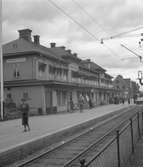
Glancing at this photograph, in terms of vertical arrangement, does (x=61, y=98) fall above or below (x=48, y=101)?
above

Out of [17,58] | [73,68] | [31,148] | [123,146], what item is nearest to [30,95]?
[17,58]

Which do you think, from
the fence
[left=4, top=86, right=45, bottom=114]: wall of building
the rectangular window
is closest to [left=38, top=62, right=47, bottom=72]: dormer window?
[left=4, top=86, right=45, bottom=114]: wall of building

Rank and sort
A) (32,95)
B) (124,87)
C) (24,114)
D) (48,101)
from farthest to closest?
1. (124,87)
2. (48,101)
3. (32,95)
4. (24,114)

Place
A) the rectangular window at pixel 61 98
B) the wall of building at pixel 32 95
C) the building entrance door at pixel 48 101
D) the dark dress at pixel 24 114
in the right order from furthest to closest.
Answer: the rectangular window at pixel 61 98 → the building entrance door at pixel 48 101 → the wall of building at pixel 32 95 → the dark dress at pixel 24 114

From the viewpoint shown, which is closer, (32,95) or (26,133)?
(26,133)

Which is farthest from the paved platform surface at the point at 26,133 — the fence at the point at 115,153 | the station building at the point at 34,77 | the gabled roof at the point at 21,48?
the gabled roof at the point at 21,48

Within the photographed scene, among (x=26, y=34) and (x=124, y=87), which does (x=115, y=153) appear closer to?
(x=26, y=34)

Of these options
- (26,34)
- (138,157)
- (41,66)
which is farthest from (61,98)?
(138,157)

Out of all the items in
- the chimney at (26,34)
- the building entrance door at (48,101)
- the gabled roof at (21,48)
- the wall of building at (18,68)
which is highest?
the chimney at (26,34)

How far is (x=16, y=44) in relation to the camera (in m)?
37.4

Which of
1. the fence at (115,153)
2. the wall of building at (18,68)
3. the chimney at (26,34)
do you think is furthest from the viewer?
the chimney at (26,34)

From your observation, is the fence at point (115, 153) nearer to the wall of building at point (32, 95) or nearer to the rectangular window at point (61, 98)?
the wall of building at point (32, 95)

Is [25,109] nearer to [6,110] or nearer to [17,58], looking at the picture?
[6,110]

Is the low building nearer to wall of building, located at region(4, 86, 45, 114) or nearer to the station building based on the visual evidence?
the station building
